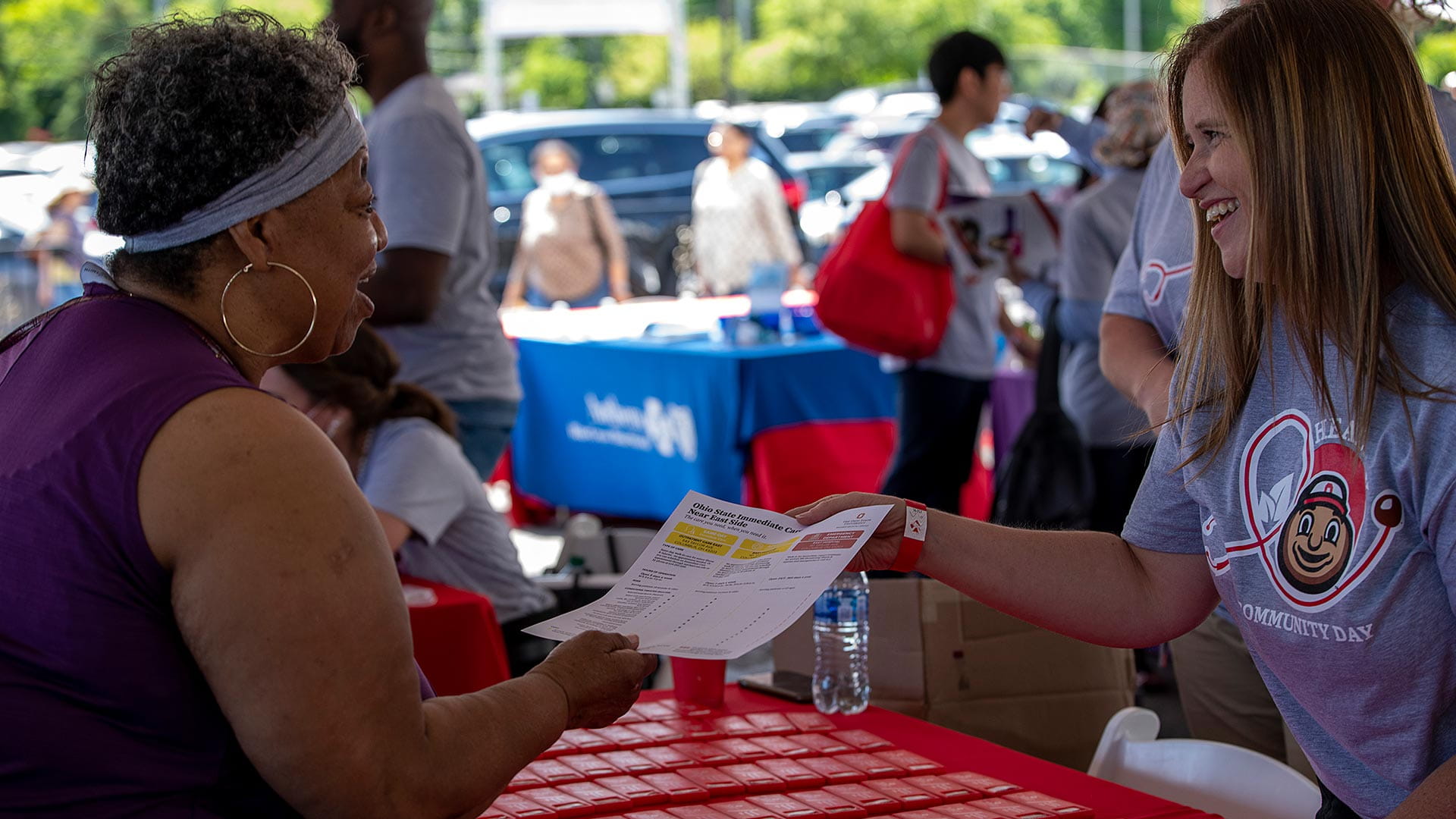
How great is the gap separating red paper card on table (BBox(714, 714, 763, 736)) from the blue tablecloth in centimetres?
368

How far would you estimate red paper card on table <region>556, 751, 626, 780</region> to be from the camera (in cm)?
173

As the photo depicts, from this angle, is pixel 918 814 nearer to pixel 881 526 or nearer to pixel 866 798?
pixel 866 798

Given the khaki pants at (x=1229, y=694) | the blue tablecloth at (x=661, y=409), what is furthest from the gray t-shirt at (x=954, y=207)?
the khaki pants at (x=1229, y=694)

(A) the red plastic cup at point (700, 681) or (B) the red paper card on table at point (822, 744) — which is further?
(A) the red plastic cup at point (700, 681)

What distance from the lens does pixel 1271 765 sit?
1818mm

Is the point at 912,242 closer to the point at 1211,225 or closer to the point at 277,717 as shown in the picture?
the point at 1211,225

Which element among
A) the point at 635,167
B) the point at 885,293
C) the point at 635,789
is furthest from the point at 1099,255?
the point at 635,167

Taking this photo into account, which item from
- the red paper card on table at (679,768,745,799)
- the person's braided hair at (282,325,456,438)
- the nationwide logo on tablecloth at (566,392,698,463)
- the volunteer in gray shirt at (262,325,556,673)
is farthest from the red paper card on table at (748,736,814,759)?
A: the nationwide logo on tablecloth at (566,392,698,463)

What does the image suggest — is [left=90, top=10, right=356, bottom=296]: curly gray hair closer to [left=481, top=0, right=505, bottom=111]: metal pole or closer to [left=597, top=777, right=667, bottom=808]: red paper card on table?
[left=597, top=777, right=667, bottom=808]: red paper card on table

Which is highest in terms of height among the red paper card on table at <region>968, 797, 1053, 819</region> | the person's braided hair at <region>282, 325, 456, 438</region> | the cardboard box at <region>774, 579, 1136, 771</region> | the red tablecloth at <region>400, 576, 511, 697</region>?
the person's braided hair at <region>282, 325, 456, 438</region>

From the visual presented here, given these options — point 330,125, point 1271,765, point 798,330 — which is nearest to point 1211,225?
point 1271,765

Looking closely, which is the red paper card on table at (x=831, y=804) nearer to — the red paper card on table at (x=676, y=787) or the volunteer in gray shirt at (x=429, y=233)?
the red paper card on table at (x=676, y=787)

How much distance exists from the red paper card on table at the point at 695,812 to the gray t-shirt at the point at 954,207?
10.5 ft

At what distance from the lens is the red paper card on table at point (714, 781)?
64.8 inches
